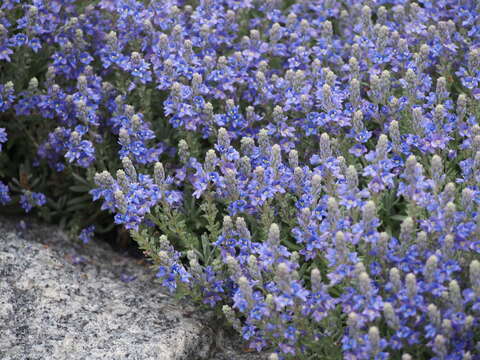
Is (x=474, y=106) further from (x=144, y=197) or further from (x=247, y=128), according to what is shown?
(x=144, y=197)

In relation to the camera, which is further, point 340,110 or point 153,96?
point 153,96

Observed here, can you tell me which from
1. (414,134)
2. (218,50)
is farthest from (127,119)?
(414,134)

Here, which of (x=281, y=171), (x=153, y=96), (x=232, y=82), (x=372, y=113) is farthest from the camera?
(x=153, y=96)

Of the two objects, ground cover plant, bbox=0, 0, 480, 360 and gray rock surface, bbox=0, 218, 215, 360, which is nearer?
ground cover plant, bbox=0, 0, 480, 360

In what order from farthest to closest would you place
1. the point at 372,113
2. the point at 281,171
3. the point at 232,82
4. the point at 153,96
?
1. the point at 153,96
2. the point at 232,82
3. the point at 372,113
4. the point at 281,171

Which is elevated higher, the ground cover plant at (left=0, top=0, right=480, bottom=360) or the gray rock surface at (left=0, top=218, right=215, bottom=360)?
the ground cover plant at (left=0, top=0, right=480, bottom=360)
